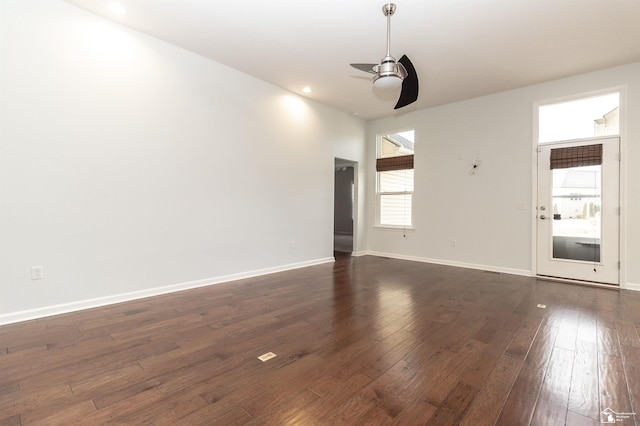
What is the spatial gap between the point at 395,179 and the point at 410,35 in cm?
356

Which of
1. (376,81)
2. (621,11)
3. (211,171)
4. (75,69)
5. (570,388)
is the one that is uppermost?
(621,11)

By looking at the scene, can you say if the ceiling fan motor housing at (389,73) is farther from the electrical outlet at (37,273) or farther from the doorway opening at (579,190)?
the electrical outlet at (37,273)

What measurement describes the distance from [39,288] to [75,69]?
7.40ft

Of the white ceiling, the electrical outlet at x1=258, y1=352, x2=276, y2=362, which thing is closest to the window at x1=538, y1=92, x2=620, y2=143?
the white ceiling

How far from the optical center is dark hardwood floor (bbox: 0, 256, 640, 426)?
163 centimetres

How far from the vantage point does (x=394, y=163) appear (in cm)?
664

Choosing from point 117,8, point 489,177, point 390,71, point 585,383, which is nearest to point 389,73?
point 390,71

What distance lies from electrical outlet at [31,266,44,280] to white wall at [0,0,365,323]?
5 centimetres

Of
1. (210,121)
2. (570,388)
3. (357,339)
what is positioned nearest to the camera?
(570,388)

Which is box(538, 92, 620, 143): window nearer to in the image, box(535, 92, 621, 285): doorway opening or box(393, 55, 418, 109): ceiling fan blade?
box(535, 92, 621, 285): doorway opening

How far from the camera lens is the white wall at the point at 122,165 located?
286cm

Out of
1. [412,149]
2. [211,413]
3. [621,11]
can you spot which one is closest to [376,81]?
[621,11]

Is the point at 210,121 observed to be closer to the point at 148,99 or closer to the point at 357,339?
the point at 148,99

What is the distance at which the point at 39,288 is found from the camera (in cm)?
296
